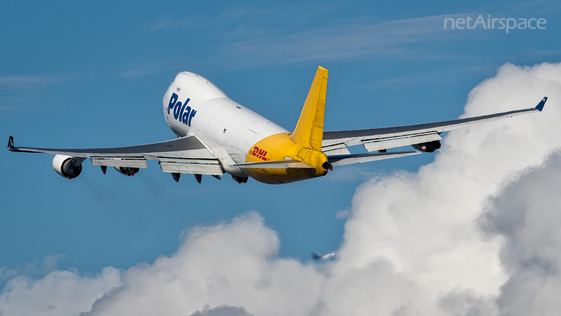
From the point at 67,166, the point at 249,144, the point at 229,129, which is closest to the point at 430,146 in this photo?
the point at 249,144

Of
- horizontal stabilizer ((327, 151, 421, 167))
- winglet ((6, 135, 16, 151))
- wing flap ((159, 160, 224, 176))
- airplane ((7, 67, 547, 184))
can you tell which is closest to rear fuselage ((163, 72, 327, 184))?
airplane ((7, 67, 547, 184))

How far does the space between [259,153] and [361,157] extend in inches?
277

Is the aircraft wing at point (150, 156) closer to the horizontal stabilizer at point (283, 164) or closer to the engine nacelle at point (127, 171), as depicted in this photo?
the engine nacelle at point (127, 171)

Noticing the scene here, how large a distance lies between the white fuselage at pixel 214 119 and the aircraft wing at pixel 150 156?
1.04m

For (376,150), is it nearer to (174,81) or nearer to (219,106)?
(219,106)

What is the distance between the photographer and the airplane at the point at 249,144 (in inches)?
1813

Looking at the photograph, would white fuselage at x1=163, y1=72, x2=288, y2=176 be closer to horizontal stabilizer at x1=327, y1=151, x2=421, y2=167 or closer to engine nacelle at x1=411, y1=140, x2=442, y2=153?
horizontal stabilizer at x1=327, y1=151, x2=421, y2=167

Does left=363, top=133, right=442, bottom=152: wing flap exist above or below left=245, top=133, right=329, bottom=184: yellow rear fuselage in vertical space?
above

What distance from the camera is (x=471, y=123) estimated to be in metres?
55.5

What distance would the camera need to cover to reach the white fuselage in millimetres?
52531

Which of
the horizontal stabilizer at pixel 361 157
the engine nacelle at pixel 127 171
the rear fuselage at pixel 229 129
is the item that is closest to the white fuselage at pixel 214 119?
the rear fuselage at pixel 229 129

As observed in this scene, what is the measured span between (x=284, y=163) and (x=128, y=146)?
15.4m

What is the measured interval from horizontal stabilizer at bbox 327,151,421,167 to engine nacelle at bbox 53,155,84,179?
1900 cm

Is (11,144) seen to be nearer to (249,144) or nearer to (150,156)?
(150,156)
